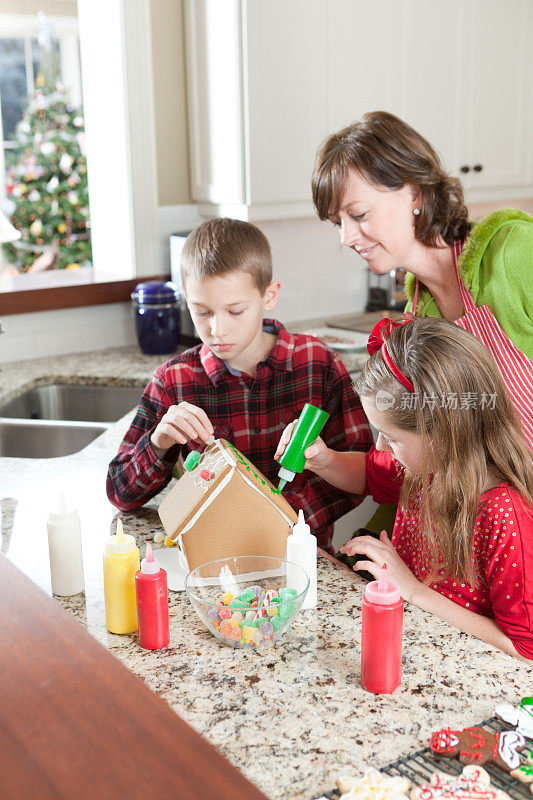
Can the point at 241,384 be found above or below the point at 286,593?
above

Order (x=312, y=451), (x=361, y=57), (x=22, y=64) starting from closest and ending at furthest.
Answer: (x=312, y=451) < (x=361, y=57) < (x=22, y=64)

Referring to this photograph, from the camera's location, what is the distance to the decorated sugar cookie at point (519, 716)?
973mm

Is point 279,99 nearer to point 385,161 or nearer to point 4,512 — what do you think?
point 385,161

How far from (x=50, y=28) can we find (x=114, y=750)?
748 centimetres

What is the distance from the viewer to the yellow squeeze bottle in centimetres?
121

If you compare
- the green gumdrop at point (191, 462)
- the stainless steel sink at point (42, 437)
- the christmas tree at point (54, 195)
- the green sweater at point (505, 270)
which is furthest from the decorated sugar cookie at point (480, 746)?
the christmas tree at point (54, 195)

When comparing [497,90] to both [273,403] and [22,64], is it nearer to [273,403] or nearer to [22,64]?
[273,403]

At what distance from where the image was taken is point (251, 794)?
2.76ft

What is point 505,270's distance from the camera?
5.62 feet

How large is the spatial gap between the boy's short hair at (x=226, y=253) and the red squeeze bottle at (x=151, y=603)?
0.64m

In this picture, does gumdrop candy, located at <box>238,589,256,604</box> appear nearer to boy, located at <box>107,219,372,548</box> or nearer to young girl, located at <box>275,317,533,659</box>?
young girl, located at <box>275,317,533,659</box>

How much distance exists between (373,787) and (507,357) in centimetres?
103

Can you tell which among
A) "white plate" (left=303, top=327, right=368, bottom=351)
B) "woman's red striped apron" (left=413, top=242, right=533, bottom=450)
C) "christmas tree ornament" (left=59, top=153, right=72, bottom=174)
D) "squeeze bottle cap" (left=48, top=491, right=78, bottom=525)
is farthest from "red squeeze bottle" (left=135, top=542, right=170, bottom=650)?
"christmas tree ornament" (left=59, top=153, right=72, bottom=174)

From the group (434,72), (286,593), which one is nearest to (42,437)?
(286,593)
